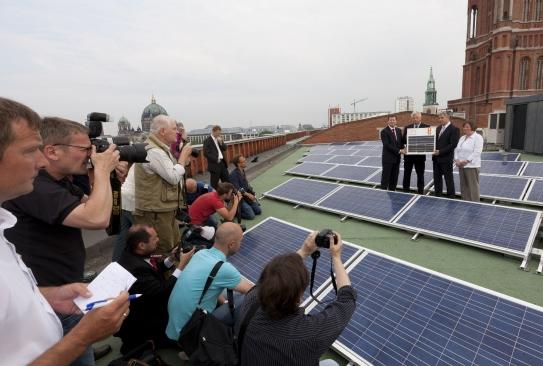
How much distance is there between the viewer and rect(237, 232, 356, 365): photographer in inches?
65.4

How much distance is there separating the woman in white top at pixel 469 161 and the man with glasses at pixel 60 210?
6055 mm

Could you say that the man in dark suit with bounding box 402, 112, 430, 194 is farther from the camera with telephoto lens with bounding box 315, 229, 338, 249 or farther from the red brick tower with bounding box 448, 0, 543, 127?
the red brick tower with bounding box 448, 0, 543, 127

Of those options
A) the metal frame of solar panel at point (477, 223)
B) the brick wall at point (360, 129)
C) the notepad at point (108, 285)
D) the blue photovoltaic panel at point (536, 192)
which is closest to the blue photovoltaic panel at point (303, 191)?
the metal frame of solar panel at point (477, 223)

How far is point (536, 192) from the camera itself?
17.5ft

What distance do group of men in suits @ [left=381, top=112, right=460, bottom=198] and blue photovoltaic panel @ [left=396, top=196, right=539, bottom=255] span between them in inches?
62.1

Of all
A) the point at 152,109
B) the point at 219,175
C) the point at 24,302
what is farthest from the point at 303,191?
the point at 152,109

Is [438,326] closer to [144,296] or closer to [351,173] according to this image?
[144,296]

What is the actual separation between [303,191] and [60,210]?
18.0ft

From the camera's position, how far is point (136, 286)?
281 centimetres

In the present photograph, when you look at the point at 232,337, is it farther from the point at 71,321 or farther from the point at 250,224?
the point at 250,224

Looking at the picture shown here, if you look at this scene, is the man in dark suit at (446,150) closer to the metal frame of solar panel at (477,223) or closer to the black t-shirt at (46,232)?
the metal frame of solar panel at (477,223)

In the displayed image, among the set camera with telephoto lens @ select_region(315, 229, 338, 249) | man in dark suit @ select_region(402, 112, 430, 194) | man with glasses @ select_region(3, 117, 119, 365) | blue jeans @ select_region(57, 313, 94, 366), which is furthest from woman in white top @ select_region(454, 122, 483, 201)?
blue jeans @ select_region(57, 313, 94, 366)

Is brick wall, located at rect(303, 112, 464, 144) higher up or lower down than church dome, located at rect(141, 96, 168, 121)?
lower down

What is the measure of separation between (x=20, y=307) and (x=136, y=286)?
179 centimetres
